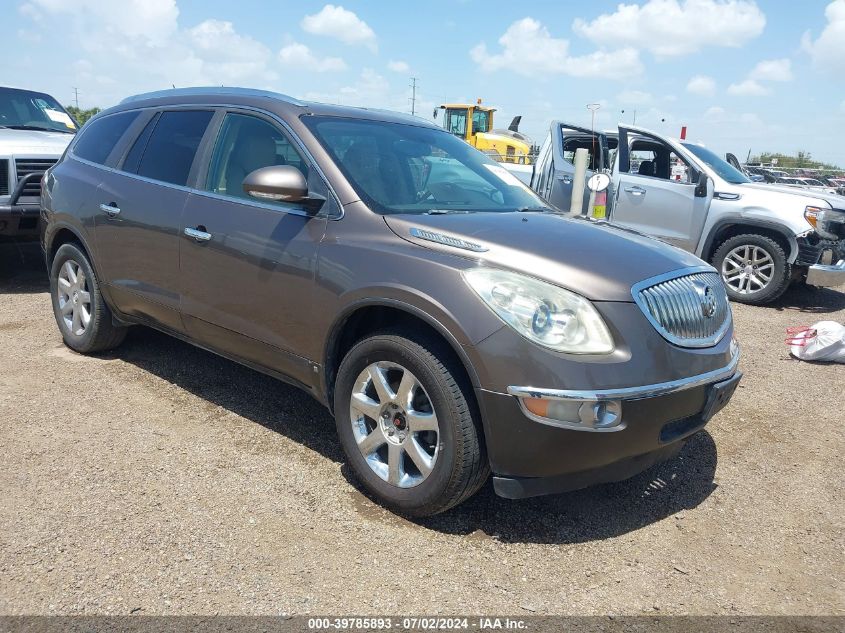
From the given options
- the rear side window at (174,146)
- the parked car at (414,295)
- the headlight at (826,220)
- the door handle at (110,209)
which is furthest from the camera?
the headlight at (826,220)

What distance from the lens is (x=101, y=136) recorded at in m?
4.83

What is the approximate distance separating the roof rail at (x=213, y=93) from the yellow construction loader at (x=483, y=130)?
1834 cm

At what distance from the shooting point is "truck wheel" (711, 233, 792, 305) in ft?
25.5

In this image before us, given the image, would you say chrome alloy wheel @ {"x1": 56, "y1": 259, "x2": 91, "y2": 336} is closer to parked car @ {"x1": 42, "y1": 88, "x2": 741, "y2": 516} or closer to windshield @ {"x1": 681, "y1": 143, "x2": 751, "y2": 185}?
parked car @ {"x1": 42, "y1": 88, "x2": 741, "y2": 516}

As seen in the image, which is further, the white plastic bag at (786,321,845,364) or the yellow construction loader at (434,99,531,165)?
the yellow construction loader at (434,99,531,165)

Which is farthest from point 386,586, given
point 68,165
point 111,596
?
point 68,165

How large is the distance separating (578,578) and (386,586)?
756 mm

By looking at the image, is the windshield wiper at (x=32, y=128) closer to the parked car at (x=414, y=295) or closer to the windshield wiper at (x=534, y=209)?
the parked car at (x=414, y=295)

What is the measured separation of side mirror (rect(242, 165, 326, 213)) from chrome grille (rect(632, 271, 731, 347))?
61.4 inches

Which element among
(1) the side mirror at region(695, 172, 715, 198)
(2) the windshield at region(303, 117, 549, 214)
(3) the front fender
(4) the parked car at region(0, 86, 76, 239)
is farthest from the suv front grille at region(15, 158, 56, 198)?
(3) the front fender

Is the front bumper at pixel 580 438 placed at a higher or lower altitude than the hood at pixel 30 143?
lower

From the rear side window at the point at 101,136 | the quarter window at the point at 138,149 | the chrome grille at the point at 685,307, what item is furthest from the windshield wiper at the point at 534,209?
the rear side window at the point at 101,136

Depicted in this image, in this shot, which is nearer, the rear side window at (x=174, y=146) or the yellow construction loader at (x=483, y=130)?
the rear side window at (x=174, y=146)

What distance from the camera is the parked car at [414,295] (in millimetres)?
2621
